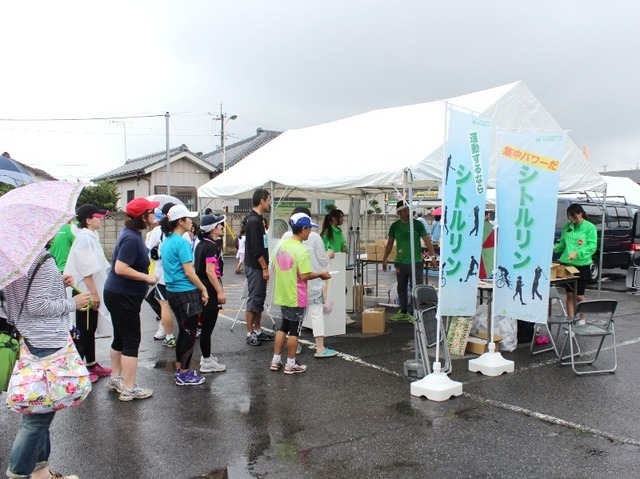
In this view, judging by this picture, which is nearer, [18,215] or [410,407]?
[18,215]

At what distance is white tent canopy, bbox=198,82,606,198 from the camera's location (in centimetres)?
618

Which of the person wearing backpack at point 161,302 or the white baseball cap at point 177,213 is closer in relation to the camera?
the white baseball cap at point 177,213

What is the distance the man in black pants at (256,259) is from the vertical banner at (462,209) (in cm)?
242

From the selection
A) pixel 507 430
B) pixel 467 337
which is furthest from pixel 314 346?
pixel 507 430

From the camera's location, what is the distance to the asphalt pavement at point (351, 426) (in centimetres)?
363

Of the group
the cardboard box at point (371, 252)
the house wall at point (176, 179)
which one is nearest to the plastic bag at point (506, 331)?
the cardboard box at point (371, 252)

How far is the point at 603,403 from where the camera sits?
483cm

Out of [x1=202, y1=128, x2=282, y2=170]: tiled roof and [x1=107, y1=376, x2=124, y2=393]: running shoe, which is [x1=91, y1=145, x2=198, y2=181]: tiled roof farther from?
[x1=107, y1=376, x2=124, y2=393]: running shoe

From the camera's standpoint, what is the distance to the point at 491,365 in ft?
18.6

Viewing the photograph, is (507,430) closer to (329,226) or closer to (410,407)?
(410,407)

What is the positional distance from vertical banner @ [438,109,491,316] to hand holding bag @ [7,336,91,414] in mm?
3285

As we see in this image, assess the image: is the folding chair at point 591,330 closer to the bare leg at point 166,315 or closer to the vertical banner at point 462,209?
the vertical banner at point 462,209

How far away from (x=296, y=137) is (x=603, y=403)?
6268 millimetres

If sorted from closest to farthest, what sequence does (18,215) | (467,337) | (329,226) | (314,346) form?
(18,215), (467,337), (314,346), (329,226)
